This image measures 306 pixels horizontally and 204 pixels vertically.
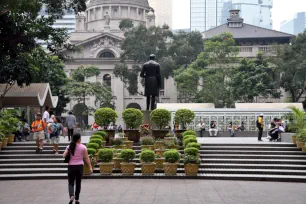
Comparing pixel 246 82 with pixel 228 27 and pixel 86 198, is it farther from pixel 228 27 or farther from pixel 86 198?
pixel 86 198

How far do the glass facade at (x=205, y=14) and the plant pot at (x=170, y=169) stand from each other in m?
151

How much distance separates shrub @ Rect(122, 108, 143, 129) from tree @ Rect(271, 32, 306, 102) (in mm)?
28211

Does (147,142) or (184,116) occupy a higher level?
(184,116)

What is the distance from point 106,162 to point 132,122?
4.54m

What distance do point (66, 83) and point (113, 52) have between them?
16.0 metres

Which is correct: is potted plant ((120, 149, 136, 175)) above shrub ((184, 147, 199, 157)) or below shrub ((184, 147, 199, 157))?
below

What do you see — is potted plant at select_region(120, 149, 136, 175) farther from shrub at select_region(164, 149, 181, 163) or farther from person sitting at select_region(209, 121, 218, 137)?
person sitting at select_region(209, 121, 218, 137)

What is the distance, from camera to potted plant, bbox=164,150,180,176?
16.7 m

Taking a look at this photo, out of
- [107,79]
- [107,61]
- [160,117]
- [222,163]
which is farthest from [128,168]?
[107,79]

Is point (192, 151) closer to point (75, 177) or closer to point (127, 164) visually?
point (127, 164)

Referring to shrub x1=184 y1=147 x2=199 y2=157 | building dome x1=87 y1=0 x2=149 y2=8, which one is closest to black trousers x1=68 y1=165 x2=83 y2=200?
shrub x1=184 y1=147 x2=199 y2=157

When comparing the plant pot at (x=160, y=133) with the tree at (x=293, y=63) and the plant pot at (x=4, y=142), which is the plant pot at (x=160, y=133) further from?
the tree at (x=293, y=63)

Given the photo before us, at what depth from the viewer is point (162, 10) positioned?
13825 centimetres

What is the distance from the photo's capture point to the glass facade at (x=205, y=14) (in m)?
168
